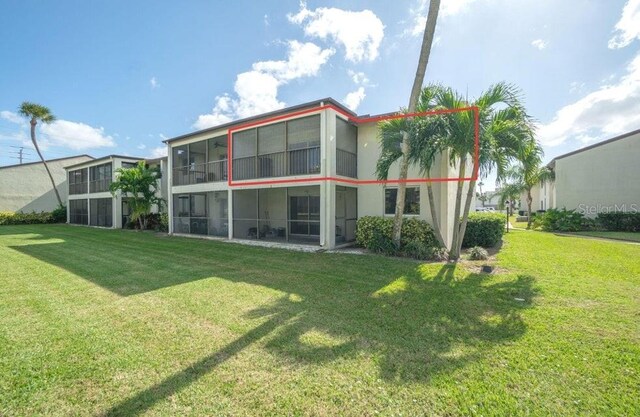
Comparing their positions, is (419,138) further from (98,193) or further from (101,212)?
(101,212)

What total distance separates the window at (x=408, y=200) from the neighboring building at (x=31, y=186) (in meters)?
36.6

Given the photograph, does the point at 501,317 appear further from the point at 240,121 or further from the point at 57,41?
the point at 57,41

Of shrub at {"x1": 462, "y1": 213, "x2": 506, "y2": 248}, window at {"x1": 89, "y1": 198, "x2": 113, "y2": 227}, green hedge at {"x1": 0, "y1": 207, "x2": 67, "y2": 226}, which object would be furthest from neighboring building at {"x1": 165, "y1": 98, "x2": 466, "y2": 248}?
green hedge at {"x1": 0, "y1": 207, "x2": 67, "y2": 226}

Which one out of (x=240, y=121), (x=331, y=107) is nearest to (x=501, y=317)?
(x=331, y=107)

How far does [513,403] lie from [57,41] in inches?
835

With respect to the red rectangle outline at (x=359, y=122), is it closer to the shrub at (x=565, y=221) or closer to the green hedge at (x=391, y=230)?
the green hedge at (x=391, y=230)

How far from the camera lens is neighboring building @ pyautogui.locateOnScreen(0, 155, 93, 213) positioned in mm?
27766

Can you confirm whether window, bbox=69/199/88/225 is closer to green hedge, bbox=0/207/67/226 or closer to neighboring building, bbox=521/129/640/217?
green hedge, bbox=0/207/67/226

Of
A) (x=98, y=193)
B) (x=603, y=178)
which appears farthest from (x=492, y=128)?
(x=98, y=193)

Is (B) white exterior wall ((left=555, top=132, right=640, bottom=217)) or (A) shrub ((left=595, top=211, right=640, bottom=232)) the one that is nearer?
(A) shrub ((left=595, top=211, right=640, bottom=232))

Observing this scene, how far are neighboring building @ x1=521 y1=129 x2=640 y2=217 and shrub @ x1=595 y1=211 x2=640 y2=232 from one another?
1222 millimetres

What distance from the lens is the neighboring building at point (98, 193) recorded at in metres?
22.7

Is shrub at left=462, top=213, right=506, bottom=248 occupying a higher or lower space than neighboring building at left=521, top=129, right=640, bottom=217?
lower

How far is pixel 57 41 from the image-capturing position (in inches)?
553
